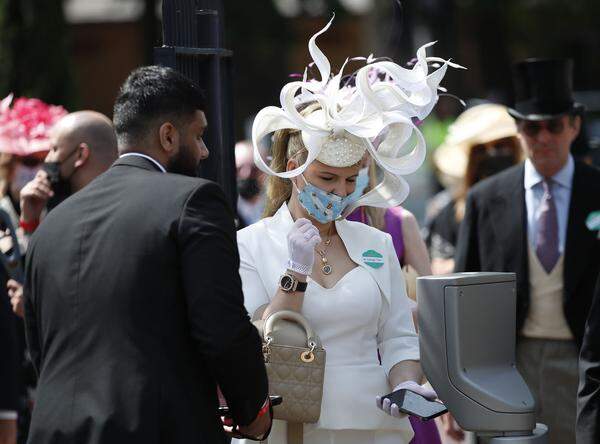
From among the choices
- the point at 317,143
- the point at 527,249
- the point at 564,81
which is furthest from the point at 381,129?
the point at 564,81

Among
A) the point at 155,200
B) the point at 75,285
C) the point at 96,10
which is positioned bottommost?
the point at 96,10

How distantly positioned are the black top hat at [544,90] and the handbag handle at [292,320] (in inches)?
101

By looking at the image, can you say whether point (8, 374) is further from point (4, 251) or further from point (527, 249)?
point (527, 249)

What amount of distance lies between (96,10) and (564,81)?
3267 cm

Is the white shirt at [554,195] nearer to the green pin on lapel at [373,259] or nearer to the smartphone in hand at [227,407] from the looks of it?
the green pin on lapel at [373,259]

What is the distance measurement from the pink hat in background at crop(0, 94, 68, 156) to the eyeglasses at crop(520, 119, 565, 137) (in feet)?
8.36

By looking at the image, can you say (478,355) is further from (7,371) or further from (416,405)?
(7,371)

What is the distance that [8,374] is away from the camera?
502 cm

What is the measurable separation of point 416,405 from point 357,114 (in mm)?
1080

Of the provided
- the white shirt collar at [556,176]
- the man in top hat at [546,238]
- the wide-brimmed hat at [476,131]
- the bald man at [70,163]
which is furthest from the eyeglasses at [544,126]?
the bald man at [70,163]

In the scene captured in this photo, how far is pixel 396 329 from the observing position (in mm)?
4258

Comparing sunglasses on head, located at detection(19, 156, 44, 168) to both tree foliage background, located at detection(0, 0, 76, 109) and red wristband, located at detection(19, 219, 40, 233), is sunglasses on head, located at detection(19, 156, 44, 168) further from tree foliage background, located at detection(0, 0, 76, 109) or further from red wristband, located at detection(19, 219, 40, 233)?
tree foliage background, located at detection(0, 0, 76, 109)

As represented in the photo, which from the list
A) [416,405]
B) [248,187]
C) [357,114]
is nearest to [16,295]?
[357,114]

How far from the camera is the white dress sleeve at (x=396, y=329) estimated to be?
4.21 m
